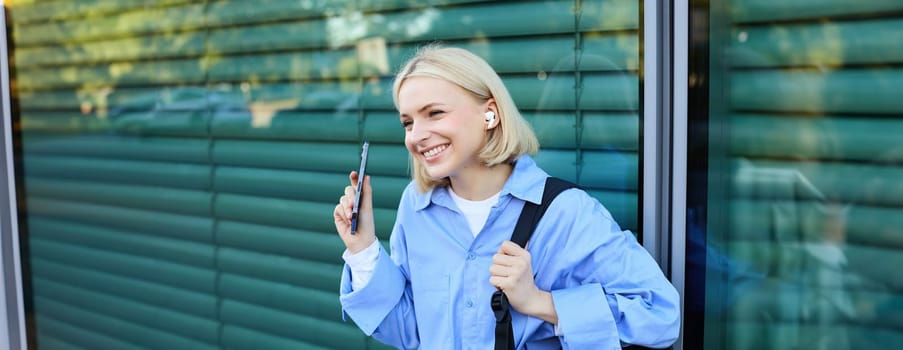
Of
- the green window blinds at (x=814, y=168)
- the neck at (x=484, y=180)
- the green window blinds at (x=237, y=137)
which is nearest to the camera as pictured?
the green window blinds at (x=814, y=168)

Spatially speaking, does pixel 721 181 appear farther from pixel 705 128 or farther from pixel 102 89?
pixel 102 89

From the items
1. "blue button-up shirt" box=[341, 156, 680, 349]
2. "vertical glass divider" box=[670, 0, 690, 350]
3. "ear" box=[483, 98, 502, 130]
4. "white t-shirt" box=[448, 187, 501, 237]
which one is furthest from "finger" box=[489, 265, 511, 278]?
"vertical glass divider" box=[670, 0, 690, 350]

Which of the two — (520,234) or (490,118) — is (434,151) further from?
(520,234)

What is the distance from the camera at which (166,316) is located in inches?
149

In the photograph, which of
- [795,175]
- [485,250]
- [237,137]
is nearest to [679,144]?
[795,175]

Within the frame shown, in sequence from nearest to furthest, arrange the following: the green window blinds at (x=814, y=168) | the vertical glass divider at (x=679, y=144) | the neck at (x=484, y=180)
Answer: the green window blinds at (x=814, y=168) < the neck at (x=484, y=180) < the vertical glass divider at (x=679, y=144)

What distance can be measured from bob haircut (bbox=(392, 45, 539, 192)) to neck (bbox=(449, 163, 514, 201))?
0.02m

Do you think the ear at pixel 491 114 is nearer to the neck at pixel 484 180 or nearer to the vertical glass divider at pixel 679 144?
the neck at pixel 484 180

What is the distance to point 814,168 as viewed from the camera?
196cm

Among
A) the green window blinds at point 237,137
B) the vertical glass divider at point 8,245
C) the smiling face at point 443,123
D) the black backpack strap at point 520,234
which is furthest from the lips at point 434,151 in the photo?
the vertical glass divider at point 8,245

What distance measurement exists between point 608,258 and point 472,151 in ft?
1.27

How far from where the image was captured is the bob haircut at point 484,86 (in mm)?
1897

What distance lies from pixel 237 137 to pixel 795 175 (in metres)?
2.15

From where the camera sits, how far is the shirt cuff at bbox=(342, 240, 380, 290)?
2027 mm
